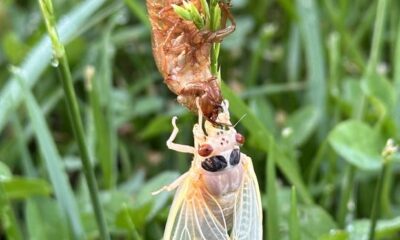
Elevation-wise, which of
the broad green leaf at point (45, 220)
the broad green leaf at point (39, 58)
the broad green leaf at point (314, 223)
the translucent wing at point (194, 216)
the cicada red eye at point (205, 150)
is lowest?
the broad green leaf at point (314, 223)

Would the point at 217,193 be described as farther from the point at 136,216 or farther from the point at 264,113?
the point at 264,113

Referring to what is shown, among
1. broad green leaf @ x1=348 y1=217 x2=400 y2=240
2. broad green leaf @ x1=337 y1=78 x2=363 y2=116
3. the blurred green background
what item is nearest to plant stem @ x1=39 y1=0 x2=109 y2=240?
the blurred green background

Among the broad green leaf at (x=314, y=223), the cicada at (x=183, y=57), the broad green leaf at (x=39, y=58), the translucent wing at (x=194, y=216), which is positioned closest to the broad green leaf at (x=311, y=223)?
the broad green leaf at (x=314, y=223)

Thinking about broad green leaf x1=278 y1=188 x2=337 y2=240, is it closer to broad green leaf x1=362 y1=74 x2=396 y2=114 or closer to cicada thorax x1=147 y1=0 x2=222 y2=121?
broad green leaf x1=362 y1=74 x2=396 y2=114

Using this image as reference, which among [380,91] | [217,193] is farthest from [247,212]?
[380,91]

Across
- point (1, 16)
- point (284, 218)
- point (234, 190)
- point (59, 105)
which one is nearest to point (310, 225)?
point (284, 218)

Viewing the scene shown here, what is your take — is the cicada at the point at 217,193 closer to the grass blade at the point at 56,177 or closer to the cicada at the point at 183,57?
the cicada at the point at 183,57
